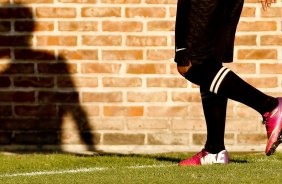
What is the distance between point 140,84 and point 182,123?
459mm

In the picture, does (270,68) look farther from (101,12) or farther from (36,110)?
(36,110)

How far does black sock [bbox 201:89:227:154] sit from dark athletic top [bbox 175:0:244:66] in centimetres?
32

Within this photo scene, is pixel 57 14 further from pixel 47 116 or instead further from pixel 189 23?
pixel 189 23

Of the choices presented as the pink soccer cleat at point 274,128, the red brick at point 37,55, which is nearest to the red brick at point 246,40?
the red brick at point 37,55

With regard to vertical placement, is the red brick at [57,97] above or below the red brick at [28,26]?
below

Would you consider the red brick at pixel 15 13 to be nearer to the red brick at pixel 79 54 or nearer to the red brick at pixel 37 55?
the red brick at pixel 37 55

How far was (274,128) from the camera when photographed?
5.10 meters

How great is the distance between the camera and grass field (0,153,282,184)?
468 centimetres

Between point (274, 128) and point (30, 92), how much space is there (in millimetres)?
2684

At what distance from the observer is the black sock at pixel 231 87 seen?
16.7 ft

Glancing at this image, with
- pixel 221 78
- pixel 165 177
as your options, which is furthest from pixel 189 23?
pixel 165 177

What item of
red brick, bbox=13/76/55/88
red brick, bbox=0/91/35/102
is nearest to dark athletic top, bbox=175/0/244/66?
red brick, bbox=13/76/55/88

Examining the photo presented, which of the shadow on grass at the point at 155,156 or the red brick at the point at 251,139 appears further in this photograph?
the red brick at the point at 251,139

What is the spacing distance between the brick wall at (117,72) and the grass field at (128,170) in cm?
40
